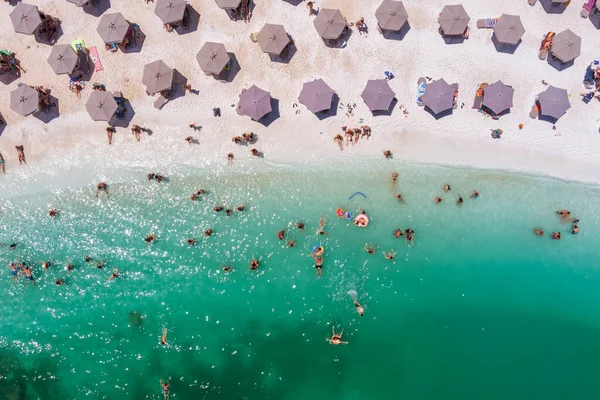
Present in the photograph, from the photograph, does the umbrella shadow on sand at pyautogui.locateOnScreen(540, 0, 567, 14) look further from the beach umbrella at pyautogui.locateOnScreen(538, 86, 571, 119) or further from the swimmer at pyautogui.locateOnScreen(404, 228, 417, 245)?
the swimmer at pyautogui.locateOnScreen(404, 228, 417, 245)

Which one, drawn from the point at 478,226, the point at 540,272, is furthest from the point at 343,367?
the point at 540,272

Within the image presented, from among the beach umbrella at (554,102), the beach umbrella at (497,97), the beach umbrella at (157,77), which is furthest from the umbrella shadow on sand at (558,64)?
the beach umbrella at (157,77)

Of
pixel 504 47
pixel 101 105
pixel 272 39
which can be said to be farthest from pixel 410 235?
pixel 101 105

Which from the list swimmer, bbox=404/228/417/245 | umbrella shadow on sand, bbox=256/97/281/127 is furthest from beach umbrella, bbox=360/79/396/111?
swimmer, bbox=404/228/417/245

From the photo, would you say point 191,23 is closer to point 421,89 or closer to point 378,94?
point 378,94

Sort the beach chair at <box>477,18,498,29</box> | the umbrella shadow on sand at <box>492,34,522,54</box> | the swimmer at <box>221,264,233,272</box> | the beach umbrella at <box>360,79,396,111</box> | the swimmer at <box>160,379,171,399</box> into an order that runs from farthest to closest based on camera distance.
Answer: the swimmer at <box>160,379,171,399</box> < the swimmer at <box>221,264,233,272</box> < the umbrella shadow on sand at <box>492,34,522,54</box> < the beach chair at <box>477,18,498,29</box> < the beach umbrella at <box>360,79,396,111</box>

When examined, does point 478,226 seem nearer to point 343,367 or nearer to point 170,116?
point 343,367
